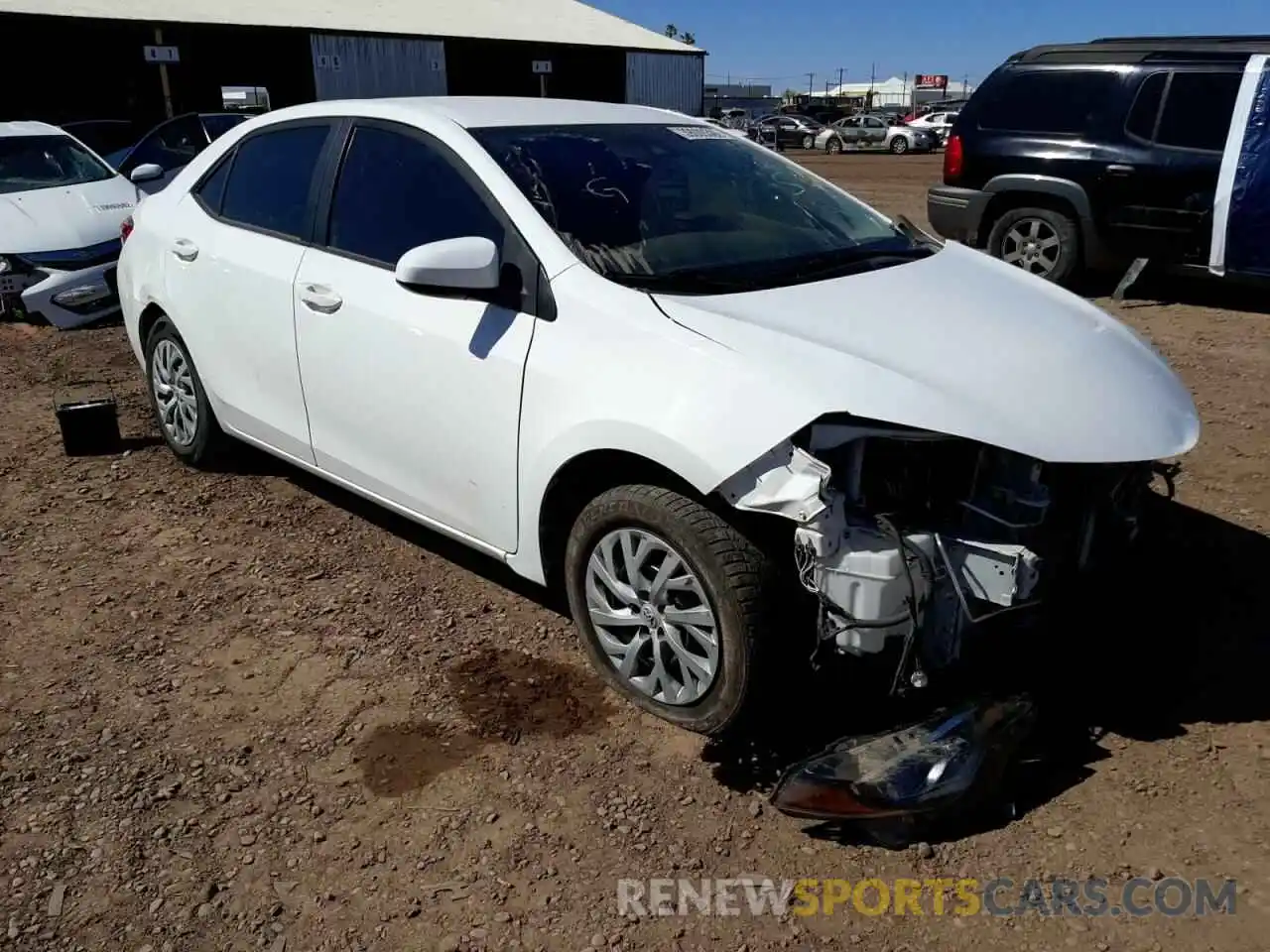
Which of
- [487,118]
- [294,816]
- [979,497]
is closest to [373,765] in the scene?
[294,816]

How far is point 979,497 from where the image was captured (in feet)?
9.20

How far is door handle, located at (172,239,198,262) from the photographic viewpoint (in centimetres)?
460

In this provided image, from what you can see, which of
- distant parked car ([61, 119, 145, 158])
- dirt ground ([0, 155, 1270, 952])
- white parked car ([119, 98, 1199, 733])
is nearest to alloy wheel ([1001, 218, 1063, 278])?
dirt ground ([0, 155, 1270, 952])

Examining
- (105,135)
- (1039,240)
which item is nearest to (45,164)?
(105,135)

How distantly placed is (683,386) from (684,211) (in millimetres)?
1044

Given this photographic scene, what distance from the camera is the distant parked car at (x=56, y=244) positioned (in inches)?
323

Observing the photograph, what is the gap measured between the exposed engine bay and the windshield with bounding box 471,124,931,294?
737 mm

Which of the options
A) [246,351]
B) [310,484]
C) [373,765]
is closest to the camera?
[373,765]

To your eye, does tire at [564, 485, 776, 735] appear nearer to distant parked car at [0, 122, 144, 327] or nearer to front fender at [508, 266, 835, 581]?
front fender at [508, 266, 835, 581]

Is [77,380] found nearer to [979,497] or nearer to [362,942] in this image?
[362,942]

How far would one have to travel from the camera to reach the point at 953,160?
30.5ft

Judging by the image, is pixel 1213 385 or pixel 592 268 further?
pixel 1213 385

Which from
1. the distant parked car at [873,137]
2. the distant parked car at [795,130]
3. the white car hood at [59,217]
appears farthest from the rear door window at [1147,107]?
the distant parked car at [795,130]

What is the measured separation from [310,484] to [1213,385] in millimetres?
5142
